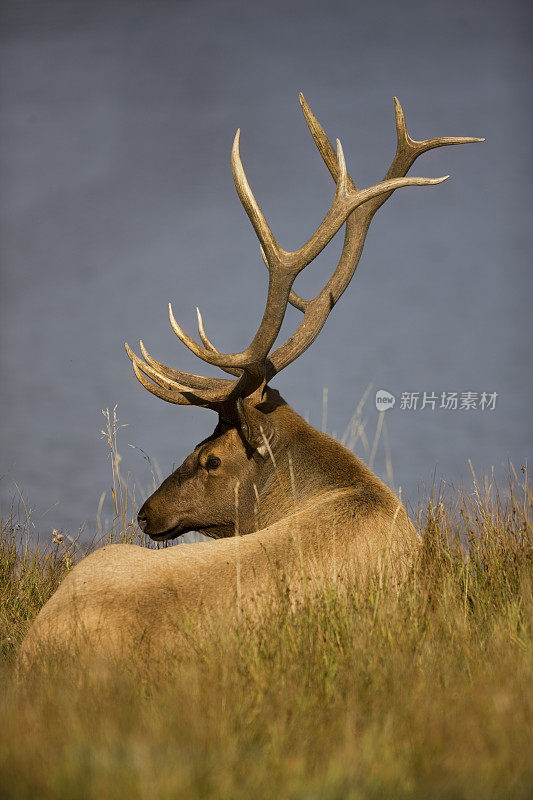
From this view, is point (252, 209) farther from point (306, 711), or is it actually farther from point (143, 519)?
point (306, 711)

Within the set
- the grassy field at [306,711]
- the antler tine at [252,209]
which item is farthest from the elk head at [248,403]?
the grassy field at [306,711]

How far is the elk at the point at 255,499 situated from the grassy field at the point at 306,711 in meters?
0.23

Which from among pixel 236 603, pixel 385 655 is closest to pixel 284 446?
pixel 236 603

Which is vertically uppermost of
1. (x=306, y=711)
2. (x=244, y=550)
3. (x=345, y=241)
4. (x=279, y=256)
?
(x=345, y=241)

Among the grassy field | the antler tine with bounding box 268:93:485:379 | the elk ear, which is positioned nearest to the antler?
the antler tine with bounding box 268:93:485:379

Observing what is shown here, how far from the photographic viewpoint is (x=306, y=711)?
262cm

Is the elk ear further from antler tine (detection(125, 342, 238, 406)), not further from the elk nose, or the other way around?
the elk nose

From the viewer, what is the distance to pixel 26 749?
2.20m

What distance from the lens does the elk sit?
362cm

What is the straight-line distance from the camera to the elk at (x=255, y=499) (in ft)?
11.9

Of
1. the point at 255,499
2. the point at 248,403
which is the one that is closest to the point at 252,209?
the point at 248,403

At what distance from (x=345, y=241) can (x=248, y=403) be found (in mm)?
1787

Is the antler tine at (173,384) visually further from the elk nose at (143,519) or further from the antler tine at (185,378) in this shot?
the elk nose at (143,519)

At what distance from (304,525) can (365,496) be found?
0.55 meters
